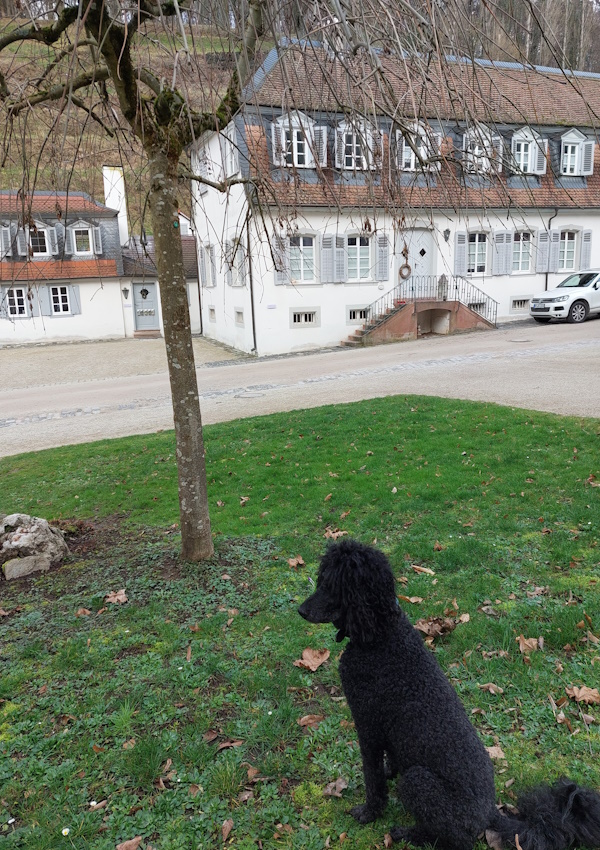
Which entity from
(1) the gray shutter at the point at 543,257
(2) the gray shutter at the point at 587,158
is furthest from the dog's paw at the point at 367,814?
(2) the gray shutter at the point at 587,158

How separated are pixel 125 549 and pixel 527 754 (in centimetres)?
391

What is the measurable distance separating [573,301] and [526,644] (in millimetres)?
22275

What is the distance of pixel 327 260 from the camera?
22.4 meters

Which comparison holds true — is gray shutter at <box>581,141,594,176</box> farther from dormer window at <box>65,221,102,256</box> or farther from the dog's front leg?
the dog's front leg

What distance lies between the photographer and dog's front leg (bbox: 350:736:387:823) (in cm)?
258

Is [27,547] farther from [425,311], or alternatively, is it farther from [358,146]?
[425,311]

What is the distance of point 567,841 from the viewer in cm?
219

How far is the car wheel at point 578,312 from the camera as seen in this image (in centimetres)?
2328

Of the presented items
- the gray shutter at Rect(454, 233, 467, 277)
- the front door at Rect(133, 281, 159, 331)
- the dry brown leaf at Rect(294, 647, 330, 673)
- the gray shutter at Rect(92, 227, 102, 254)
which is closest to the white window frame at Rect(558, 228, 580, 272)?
the gray shutter at Rect(454, 233, 467, 277)

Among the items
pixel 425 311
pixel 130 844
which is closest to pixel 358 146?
pixel 130 844

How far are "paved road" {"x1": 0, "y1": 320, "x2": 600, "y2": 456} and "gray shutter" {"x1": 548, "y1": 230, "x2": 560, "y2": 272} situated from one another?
13.2ft

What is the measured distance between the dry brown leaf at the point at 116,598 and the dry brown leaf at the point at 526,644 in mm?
2859

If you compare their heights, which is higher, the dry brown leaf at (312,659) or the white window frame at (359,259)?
the white window frame at (359,259)

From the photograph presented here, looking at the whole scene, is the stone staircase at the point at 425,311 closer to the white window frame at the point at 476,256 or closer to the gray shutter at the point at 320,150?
the white window frame at the point at 476,256
